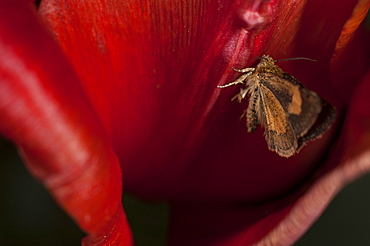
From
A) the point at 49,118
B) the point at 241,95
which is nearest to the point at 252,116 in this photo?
the point at 241,95

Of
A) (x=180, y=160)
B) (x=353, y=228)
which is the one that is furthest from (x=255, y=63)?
(x=353, y=228)

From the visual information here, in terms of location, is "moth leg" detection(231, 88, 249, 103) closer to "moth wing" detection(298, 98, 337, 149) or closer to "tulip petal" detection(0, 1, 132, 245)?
"moth wing" detection(298, 98, 337, 149)

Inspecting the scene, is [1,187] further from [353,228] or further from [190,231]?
[353,228]

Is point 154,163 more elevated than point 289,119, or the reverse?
point 289,119

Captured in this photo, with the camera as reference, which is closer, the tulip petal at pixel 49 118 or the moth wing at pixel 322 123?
the tulip petal at pixel 49 118

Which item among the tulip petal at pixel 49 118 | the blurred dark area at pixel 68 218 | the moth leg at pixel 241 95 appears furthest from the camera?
the blurred dark area at pixel 68 218

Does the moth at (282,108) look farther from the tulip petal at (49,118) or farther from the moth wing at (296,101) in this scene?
the tulip petal at (49,118)

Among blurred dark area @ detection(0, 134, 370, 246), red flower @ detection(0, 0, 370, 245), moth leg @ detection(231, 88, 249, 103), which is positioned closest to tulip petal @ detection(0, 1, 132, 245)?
red flower @ detection(0, 0, 370, 245)

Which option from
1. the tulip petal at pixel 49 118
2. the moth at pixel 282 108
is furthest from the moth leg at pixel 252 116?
the tulip petal at pixel 49 118

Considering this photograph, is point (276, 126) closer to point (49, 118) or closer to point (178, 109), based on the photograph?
point (178, 109)
